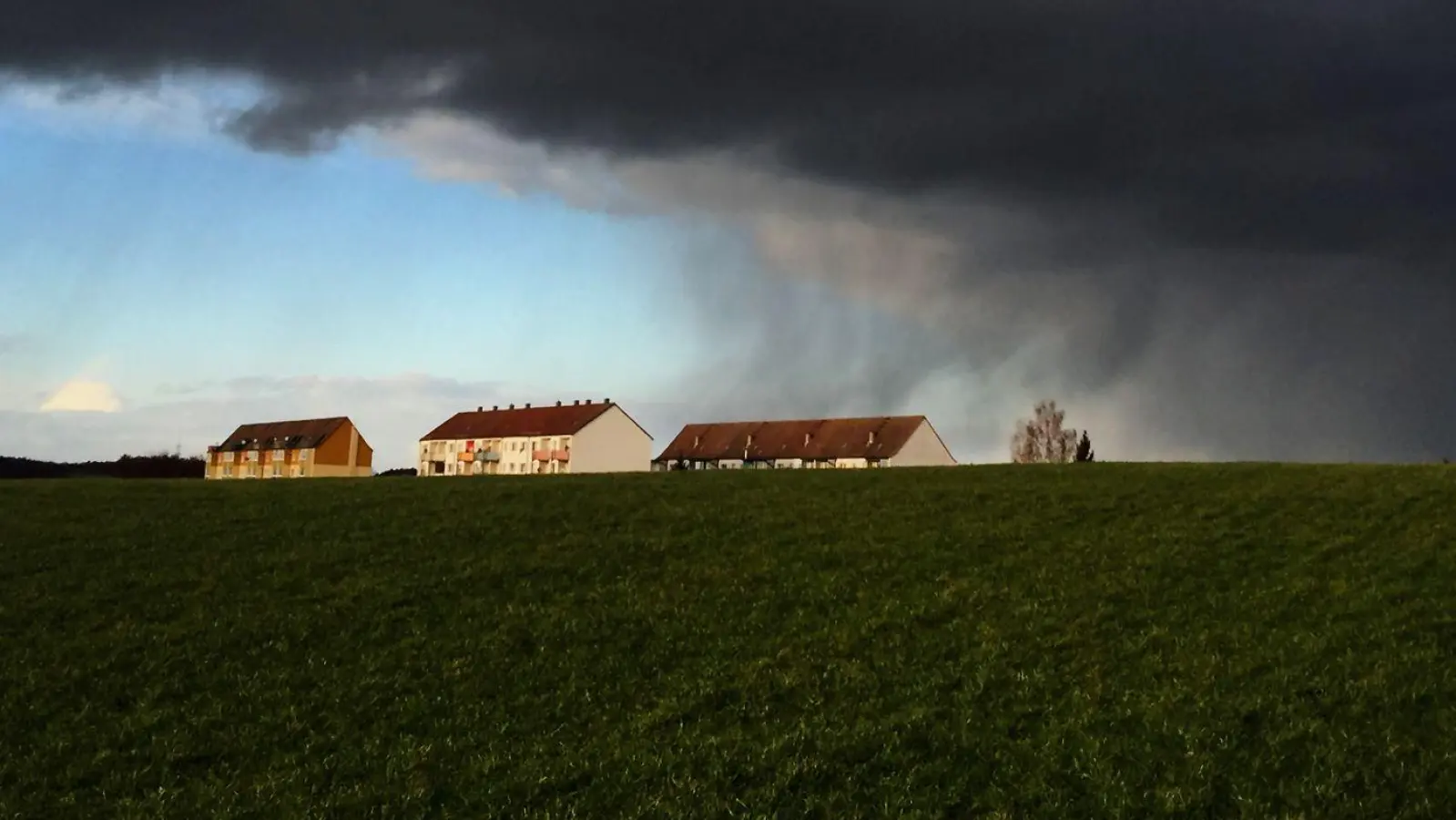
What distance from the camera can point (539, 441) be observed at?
14300 cm

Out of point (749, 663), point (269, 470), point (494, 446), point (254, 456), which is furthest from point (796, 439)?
point (749, 663)

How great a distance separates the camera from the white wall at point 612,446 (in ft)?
454

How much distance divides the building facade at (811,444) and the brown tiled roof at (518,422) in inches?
452

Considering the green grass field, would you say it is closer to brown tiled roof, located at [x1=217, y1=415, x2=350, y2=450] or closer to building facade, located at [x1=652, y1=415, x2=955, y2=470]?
building facade, located at [x1=652, y1=415, x2=955, y2=470]

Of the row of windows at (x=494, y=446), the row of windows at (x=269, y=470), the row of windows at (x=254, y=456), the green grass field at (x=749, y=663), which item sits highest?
the row of windows at (x=494, y=446)

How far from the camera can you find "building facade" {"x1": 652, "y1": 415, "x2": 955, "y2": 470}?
5143 inches

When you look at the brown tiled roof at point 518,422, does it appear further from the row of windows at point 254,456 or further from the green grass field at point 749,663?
the green grass field at point 749,663

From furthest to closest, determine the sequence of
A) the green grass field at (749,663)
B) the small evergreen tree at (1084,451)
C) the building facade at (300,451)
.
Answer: the building facade at (300,451) → the small evergreen tree at (1084,451) → the green grass field at (749,663)

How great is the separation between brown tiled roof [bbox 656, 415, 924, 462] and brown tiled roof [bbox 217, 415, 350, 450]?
43595 mm

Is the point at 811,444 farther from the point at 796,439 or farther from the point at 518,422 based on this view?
the point at 518,422

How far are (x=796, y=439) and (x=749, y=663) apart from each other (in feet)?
385

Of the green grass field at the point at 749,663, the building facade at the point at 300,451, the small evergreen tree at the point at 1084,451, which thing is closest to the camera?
the green grass field at the point at 749,663

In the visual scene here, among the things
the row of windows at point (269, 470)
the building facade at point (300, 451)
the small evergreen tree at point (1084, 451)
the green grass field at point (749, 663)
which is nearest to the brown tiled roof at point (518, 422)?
the building facade at point (300, 451)

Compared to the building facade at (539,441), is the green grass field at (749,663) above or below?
below
